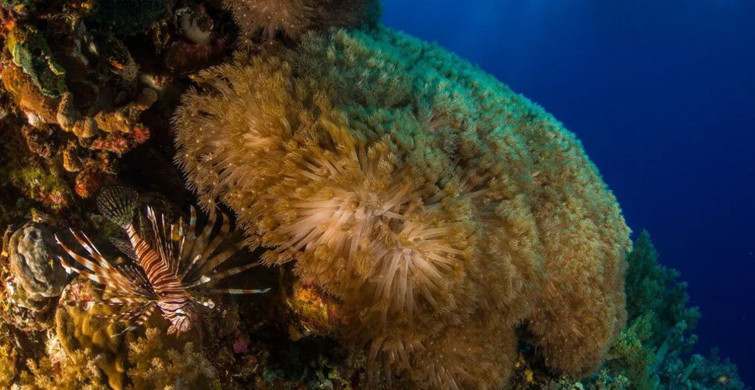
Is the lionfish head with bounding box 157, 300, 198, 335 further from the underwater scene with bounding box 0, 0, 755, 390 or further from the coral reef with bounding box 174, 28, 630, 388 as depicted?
the coral reef with bounding box 174, 28, 630, 388

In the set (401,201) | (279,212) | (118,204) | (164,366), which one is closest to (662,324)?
(401,201)

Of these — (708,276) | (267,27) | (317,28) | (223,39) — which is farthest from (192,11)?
(708,276)

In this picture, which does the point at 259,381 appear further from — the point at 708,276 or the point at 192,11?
the point at 708,276

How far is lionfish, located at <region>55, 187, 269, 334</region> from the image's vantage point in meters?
2.92

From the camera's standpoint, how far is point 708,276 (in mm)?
47000

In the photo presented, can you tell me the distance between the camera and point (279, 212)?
2.95 metres

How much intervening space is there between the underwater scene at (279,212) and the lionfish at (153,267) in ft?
0.06

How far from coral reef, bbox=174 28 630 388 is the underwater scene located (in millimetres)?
17

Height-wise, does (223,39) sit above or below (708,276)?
below

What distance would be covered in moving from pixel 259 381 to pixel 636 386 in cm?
548

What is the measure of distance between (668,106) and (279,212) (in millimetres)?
80574

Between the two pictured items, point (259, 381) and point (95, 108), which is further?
point (259, 381)

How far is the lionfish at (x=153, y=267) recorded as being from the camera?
9.59 feet

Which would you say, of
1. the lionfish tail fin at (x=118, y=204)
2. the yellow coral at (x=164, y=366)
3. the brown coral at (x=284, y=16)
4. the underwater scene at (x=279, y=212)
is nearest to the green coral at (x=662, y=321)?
the underwater scene at (x=279, y=212)
